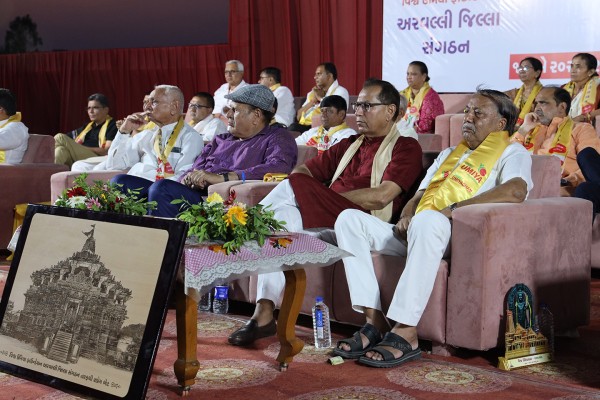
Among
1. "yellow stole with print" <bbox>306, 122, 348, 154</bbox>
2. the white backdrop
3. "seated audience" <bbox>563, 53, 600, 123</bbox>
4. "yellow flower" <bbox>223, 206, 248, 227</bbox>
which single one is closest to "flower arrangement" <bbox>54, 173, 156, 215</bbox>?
"yellow flower" <bbox>223, 206, 248, 227</bbox>

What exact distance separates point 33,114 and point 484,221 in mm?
9727

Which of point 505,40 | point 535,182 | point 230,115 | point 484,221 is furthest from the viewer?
point 505,40

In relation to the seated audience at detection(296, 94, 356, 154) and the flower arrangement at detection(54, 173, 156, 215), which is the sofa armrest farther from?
the seated audience at detection(296, 94, 356, 154)

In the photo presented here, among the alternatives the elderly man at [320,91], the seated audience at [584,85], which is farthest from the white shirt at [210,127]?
the seated audience at [584,85]

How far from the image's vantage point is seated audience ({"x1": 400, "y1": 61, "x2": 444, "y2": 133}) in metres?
7.04

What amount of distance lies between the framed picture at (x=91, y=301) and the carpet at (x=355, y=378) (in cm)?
26

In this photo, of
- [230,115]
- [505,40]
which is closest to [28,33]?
[505,40]

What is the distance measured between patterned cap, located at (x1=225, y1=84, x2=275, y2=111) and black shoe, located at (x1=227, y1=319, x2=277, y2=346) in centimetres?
136

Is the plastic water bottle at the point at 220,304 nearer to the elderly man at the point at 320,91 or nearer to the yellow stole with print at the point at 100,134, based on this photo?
the elderly man at the point at 320,91

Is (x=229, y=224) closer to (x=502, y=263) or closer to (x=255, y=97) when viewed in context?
(x=502, y=263)

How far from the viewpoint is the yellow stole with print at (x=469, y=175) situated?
3.38 meters

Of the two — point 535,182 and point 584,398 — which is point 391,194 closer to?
point 535,182

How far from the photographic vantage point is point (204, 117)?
6.98 metres

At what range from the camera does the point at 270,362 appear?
3.05 metres
